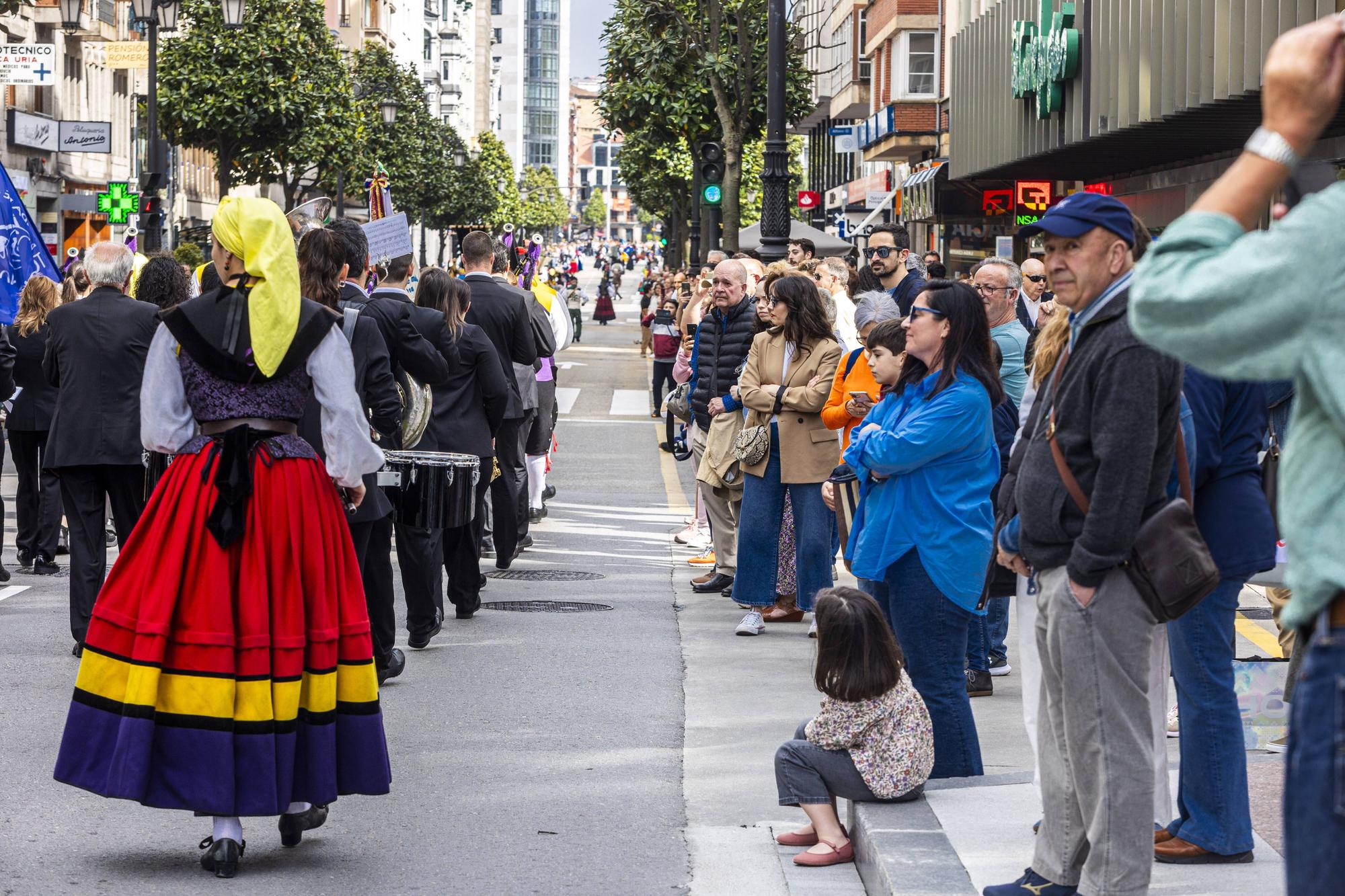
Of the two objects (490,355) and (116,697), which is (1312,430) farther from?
(490,355)

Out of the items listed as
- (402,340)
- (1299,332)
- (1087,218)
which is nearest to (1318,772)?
(1299,332)

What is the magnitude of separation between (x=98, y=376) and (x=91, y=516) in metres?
0.69

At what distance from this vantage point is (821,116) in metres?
70.2

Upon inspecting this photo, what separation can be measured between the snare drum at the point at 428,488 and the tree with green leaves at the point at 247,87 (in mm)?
35461

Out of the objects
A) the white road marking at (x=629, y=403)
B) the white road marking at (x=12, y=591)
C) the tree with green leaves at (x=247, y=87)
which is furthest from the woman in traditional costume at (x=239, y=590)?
the tree with green leaves at (x=247, y=87)

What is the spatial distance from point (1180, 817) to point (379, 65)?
6701cm

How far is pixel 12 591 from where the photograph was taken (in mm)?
11633

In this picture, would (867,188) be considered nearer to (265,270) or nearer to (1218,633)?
(265,270)

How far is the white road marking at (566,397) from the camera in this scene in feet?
93.9

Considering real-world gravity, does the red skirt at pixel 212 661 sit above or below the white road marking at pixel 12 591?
above

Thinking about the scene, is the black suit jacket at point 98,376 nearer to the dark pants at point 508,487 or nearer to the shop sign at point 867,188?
the dark pants at point 508,487

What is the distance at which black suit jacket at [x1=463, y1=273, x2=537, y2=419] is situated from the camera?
11.9 metres

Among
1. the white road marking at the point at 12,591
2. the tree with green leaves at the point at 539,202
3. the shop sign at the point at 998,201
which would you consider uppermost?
the tree with green leaves at the point at 539,202

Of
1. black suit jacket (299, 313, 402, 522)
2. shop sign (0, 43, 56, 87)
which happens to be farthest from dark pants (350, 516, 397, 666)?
shop sign (0, 43, 56, 87)
